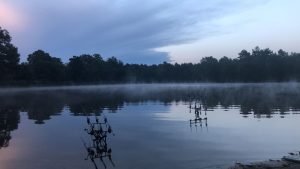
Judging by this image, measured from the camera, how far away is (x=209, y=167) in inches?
832

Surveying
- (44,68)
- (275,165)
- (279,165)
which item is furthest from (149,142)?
(44,68)

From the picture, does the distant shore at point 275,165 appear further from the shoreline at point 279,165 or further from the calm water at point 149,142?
the calm water at point 149,142

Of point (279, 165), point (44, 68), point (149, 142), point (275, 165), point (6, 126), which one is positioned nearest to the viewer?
point (279, 165)

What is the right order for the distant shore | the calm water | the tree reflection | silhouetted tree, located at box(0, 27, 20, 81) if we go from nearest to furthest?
the distant shore < the calm water < the tree reflection < silhouetted tree, located at box(0, 27, 20, 81)

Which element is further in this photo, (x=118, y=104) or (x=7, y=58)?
(x=7, y=58)

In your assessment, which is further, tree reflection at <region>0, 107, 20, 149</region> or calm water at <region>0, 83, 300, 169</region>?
tree reflection at <region>0, 107, 20, 149</region>

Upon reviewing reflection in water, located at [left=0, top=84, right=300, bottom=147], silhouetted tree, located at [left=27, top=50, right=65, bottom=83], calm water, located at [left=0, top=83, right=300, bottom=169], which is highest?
silhouetted tree, located at [left=27, top=50, right=65, bottom=83]

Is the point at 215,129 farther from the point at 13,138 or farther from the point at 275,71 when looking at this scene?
the point at 275,71

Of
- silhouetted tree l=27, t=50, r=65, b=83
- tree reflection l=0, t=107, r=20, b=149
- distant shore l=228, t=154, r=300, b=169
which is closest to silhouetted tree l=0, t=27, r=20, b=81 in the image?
silhouetted tree l=27, t=50, r=65, b=83

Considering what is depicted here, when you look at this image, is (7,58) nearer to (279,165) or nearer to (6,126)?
(6,126)

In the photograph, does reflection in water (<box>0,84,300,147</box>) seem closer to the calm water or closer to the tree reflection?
the tree reflection

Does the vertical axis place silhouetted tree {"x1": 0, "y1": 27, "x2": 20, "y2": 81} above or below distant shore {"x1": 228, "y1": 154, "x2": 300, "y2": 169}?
above

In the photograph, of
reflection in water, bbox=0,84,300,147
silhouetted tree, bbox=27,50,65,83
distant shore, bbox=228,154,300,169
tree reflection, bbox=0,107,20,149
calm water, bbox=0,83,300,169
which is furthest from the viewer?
silhouetted tree, bbox=27,50,65,83

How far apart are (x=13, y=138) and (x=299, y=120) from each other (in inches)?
1015
